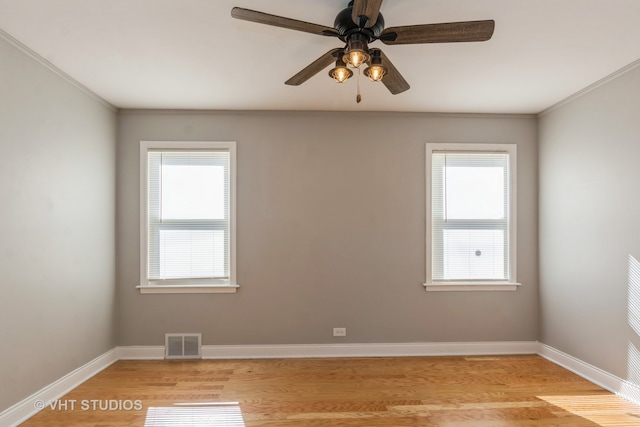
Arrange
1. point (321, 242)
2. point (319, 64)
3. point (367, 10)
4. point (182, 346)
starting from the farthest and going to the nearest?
1. point (321, 242)
2. point (182, 346)
3. point (319, 64)
4. point (367, 10)

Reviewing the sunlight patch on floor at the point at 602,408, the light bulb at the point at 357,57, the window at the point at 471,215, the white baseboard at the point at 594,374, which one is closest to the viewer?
the light bulb at the point at 357,57

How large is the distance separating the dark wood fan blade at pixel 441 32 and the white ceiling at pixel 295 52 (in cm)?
32

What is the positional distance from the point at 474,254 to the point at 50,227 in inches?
156

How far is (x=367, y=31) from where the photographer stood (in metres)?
1.92

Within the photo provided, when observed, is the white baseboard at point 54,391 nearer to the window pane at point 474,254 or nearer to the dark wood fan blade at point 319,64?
the dark wood fan blade at point 319,64

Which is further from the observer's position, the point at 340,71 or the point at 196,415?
the point at 196,415

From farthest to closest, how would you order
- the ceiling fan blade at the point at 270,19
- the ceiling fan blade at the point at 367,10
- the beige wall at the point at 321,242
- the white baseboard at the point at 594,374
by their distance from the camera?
the beige wall at the point at 321,242 < the white baseboard at the point at 594,374 < the ceiling fan blade at the point at 270,19 < the ceiling fan blade at the point at 367,10

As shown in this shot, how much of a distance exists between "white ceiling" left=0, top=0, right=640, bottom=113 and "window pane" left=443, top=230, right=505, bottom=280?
135cm

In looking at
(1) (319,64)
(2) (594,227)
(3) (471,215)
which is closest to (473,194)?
(3) (471,215)

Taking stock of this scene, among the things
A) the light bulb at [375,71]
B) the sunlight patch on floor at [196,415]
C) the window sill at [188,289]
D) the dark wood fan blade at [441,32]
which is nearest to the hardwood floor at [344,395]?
the sunlight patch on floor at [196,415]

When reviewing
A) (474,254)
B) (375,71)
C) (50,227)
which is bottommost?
(474,254)

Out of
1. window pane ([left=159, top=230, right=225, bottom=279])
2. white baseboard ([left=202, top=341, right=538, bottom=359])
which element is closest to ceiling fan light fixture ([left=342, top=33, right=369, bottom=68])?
window pane ([left=159, top=230, right=225, bottom=279])

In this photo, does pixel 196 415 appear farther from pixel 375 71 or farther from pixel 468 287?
pixel 468 287

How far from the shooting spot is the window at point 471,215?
158 inches
